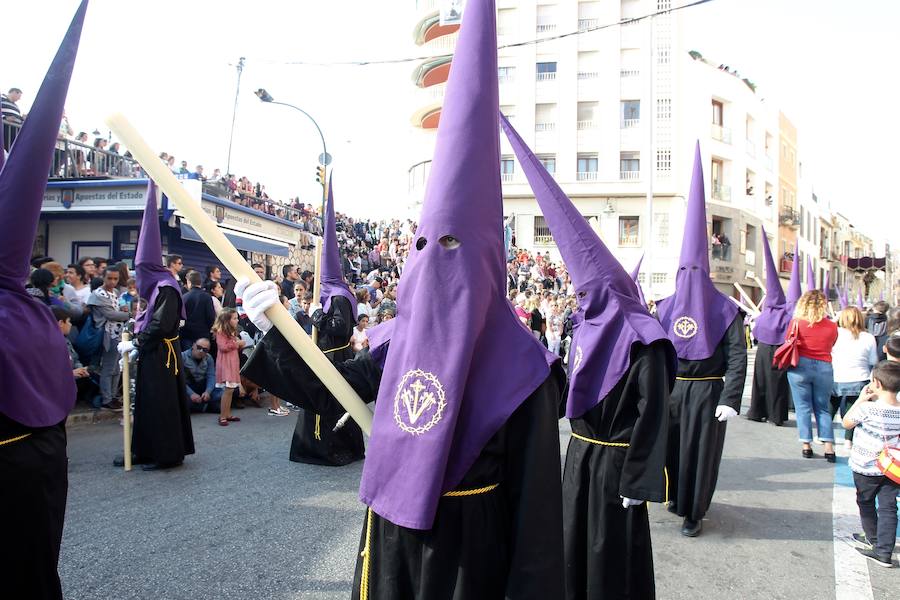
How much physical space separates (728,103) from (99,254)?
121 ft

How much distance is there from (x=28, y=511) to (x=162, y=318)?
385 cm

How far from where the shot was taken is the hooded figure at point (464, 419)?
72.6 inches

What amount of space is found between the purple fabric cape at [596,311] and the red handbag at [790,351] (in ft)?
15.6

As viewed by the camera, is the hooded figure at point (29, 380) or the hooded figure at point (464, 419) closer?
the hooded figure at point (464, 419)

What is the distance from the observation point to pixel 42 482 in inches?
94.7

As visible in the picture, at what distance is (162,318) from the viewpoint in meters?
5.93

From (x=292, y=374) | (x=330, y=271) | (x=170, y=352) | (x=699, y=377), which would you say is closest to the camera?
(x=292, y=374)

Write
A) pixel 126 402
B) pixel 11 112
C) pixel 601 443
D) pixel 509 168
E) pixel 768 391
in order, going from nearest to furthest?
pixel 601 443 < pixel 126 402 < pixel 768 391 < pixel 11 112 < pixel 509 168

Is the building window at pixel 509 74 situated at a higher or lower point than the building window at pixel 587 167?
higher

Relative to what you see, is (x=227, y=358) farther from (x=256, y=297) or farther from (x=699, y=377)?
(x=256, y=297)

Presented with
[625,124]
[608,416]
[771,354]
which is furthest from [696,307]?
[625,124]

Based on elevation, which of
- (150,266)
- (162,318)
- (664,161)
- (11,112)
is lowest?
(162,318)

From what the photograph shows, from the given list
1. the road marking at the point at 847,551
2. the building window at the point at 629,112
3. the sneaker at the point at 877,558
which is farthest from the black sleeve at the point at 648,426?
the building window at the point at 629,112

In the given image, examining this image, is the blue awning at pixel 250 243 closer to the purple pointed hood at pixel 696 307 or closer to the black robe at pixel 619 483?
the purple pointed hood at pixel 696 307
